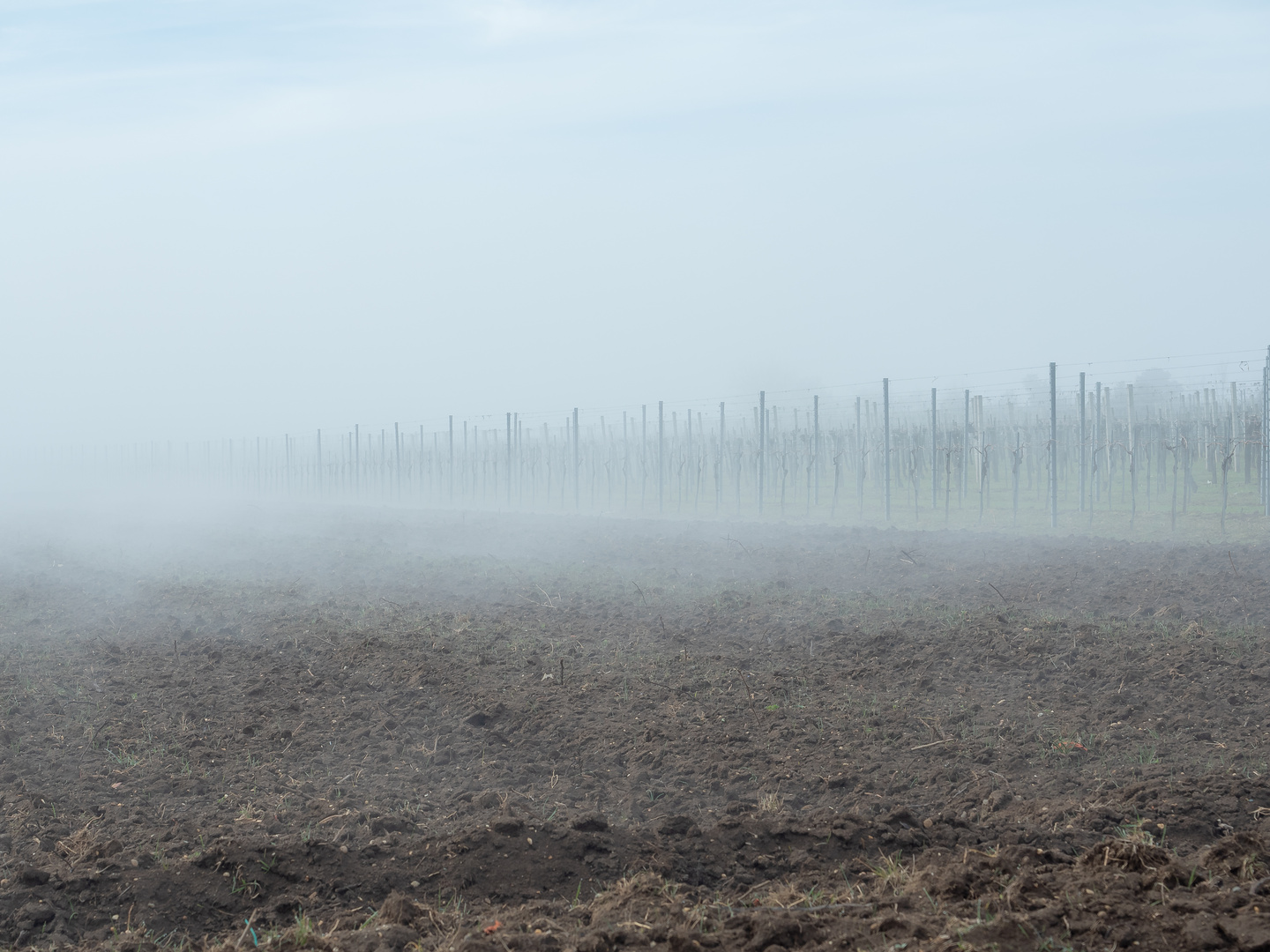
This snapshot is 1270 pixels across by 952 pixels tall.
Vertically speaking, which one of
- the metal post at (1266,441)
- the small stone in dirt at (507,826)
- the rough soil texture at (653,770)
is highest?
the metal post at (1266,441)

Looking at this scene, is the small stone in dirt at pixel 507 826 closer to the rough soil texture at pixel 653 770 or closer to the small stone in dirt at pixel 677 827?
the rough soil texture at pixel 653 770

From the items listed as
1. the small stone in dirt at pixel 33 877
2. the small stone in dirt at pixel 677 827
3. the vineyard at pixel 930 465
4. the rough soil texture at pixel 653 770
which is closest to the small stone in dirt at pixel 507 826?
the rough soil texture at pixel 653 770

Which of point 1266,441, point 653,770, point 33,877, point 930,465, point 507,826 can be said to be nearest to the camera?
point 33,877

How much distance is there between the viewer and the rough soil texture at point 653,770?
10.8 feet

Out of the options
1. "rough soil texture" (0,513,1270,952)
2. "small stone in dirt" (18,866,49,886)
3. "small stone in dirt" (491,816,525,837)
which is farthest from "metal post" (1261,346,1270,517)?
"small stone in dirt" (18,866,49,886)

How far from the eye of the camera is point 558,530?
19922mm

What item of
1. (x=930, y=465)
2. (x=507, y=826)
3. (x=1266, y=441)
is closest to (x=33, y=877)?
(x=507, y=826)

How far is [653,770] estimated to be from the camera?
520 centimetres

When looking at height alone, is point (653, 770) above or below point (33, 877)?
below

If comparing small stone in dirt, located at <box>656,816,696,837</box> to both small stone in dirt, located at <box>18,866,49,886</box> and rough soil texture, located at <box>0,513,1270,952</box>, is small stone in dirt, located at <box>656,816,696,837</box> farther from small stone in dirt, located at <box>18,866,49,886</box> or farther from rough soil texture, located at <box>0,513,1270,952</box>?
small stone in dirt, located at <box>18,866,49,886</box>

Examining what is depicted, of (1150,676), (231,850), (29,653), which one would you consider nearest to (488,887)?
(231,850)

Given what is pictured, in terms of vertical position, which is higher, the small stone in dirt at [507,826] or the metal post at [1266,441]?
the metal post at [1266,441]

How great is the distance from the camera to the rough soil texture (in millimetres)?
3303

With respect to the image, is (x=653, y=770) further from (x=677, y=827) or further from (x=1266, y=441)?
(x=1266, y=441)
